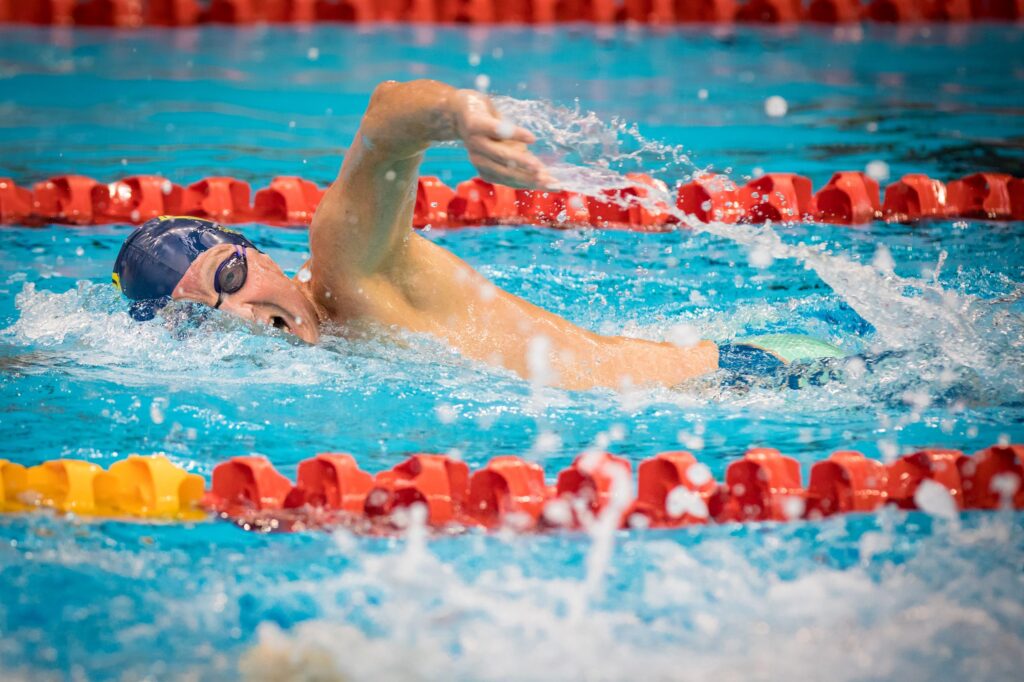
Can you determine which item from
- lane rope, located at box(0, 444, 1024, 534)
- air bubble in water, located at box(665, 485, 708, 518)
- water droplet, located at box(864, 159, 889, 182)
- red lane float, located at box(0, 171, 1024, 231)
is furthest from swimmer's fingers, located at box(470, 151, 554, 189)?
water droplet, located at box(864, 159, 889, 182)

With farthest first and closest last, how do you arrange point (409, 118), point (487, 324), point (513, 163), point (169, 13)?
point (169, 13)
point (487, 324)
point (409, 118)
point (513, 163)

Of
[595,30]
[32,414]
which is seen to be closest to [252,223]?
[32,414]

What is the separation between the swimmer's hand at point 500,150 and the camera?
200 cm

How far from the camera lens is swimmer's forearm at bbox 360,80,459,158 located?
219 centimetres

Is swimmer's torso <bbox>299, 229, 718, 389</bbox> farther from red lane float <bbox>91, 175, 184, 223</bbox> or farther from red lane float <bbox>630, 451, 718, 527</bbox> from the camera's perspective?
red lane float <bbox>91, 175, 184, 223</bbox>

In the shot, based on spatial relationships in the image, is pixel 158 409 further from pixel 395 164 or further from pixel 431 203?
pixel 431 203

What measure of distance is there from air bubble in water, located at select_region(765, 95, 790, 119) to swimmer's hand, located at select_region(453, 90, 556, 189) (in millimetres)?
4170

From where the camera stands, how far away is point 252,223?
454 centimetres

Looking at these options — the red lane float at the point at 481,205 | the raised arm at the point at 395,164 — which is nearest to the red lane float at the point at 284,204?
the red lane float at the point at 481,205

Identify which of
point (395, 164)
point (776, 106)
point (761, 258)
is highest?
point (776, 106)

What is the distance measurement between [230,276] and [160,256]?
171mm

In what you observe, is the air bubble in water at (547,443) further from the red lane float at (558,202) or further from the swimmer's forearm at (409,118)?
the red lane float at (558,202)

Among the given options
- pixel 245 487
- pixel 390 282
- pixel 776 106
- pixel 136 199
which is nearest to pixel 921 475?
pixel 390 282

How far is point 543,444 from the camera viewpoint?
2.77 meters
